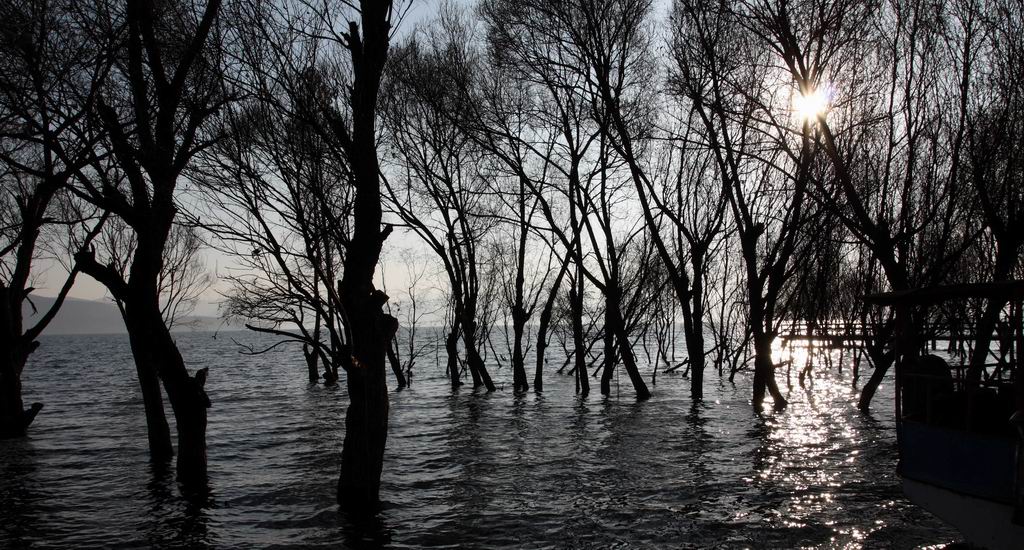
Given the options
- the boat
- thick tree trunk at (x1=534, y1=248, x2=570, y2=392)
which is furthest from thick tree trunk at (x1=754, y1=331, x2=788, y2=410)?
the boat

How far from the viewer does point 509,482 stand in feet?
41.7

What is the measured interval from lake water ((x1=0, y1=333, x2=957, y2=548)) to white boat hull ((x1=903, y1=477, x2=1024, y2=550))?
876 millimetres

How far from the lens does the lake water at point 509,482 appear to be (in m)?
9.52

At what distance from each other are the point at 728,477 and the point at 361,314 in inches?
284

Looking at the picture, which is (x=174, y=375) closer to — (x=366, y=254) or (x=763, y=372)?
(x=366, y=254)

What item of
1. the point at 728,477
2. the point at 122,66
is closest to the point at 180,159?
the point at 122,66

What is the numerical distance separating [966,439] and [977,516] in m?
0.75

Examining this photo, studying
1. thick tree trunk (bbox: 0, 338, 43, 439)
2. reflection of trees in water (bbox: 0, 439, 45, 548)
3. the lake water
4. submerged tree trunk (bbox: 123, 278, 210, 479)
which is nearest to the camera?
the lake water

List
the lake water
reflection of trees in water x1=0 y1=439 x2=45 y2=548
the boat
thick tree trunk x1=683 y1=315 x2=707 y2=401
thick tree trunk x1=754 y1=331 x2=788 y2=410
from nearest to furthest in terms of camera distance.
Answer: the boat
the lake water
reflection of trees in water x1=0 y1=439 x2=45 y2=548
thick tree trunk x1=754 y1=331 x2=788 y2=410
thick tree trunk x1=683 y1=315 x2=707 y2=401

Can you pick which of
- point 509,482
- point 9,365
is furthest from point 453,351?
point 509,482

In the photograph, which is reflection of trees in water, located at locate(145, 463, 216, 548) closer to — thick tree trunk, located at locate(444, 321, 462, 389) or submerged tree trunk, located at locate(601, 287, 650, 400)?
submerged tree trunk, located at locate(601, 287, 650, 400)

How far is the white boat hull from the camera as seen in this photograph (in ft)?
23.0

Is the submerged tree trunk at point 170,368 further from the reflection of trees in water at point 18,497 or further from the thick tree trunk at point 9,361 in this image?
the thick tree trunk at point 9,361

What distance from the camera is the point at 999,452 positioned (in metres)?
7.14
